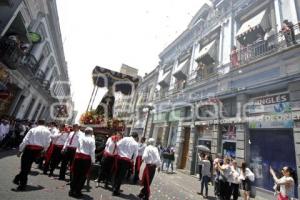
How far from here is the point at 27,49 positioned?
15.4m

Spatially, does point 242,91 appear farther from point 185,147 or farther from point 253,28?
point 185,147

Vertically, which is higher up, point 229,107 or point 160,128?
point 229,107

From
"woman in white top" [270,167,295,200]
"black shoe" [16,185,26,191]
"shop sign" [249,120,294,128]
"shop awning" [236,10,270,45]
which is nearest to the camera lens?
"black shoe" [16,185,26,191]

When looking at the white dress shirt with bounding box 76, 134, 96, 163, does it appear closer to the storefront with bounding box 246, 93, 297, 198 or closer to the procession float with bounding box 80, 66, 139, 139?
the procession float with bounding box 80, 66, 139, 139

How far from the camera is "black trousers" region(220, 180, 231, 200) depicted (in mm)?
7143

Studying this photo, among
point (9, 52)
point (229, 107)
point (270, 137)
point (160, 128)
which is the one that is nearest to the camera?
point (270, 137)

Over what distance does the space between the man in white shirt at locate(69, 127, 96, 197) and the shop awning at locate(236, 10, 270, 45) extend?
10785 millimetres

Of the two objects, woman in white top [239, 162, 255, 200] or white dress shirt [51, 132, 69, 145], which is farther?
white dress shirt [51, 132, 69, 145]

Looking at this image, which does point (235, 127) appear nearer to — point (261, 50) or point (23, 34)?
point (261, 50)

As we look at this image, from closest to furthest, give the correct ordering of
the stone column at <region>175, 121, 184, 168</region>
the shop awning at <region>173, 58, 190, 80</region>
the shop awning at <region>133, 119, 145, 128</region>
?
the stone column at <region>175, 121, 184, 168</region>
the shop awning at <region>173, 58, 190, 80</region>
the shop awning at <region>133, 119, 145, 128</region>

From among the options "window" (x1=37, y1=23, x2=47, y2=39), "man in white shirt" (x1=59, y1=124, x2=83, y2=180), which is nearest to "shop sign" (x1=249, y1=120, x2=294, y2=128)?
"man in white shirt" (x1=59, y1=124, x2=83, y2=180)

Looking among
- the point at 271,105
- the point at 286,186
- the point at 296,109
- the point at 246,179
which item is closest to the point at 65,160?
the point at 286,186

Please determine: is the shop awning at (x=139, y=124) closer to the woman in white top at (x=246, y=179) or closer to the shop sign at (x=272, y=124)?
the shop sign at (x=272, y=124)

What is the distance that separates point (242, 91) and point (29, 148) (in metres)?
10.1
